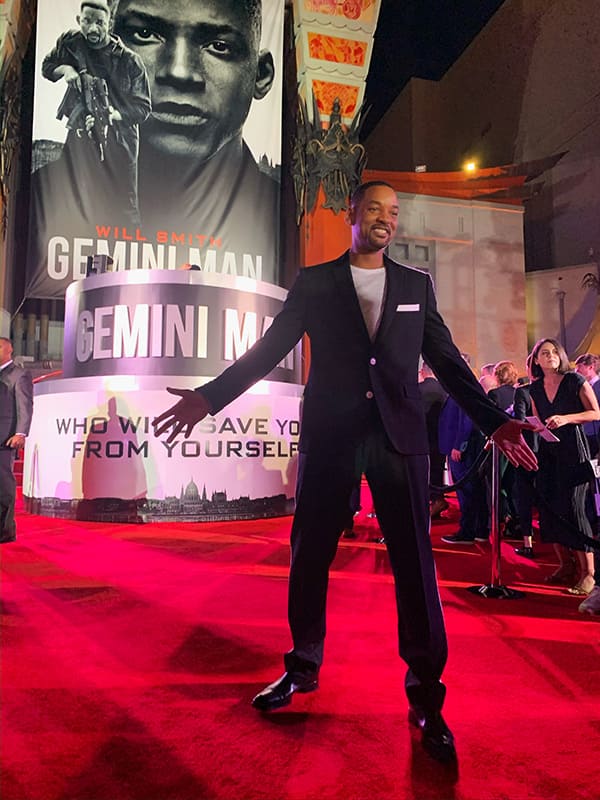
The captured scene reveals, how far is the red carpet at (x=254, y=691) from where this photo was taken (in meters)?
1.45

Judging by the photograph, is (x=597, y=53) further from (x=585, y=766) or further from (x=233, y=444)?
(x=585, y=766)

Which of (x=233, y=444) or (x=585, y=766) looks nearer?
(x=585, y=766)

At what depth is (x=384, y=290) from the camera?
184 centimetres

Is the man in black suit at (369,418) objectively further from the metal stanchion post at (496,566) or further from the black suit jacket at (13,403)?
the black suit jacket at (13,403)

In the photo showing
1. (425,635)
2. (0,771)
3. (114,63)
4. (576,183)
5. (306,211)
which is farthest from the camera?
(576,183)

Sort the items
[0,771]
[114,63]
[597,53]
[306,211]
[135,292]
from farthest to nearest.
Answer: [597,53] → [306,211] → [114,63] → [135,292] → [0,771]

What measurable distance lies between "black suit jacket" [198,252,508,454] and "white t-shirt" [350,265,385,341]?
29 mm

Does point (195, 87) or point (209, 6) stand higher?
point (209, 6)

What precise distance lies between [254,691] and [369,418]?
3.45ft

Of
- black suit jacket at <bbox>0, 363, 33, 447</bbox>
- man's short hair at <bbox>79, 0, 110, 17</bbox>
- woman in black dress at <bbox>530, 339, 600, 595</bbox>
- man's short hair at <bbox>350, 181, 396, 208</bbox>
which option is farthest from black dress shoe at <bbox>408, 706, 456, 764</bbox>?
man's short hair at <bbox>79, 0, 110, 17</bbox>

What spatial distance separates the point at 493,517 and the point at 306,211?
34.1 feet

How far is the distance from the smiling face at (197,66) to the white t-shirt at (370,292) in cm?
967

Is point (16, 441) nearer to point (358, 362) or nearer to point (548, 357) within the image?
point (358, 362)

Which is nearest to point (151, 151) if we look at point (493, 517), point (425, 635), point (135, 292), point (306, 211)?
point (306, 211)
